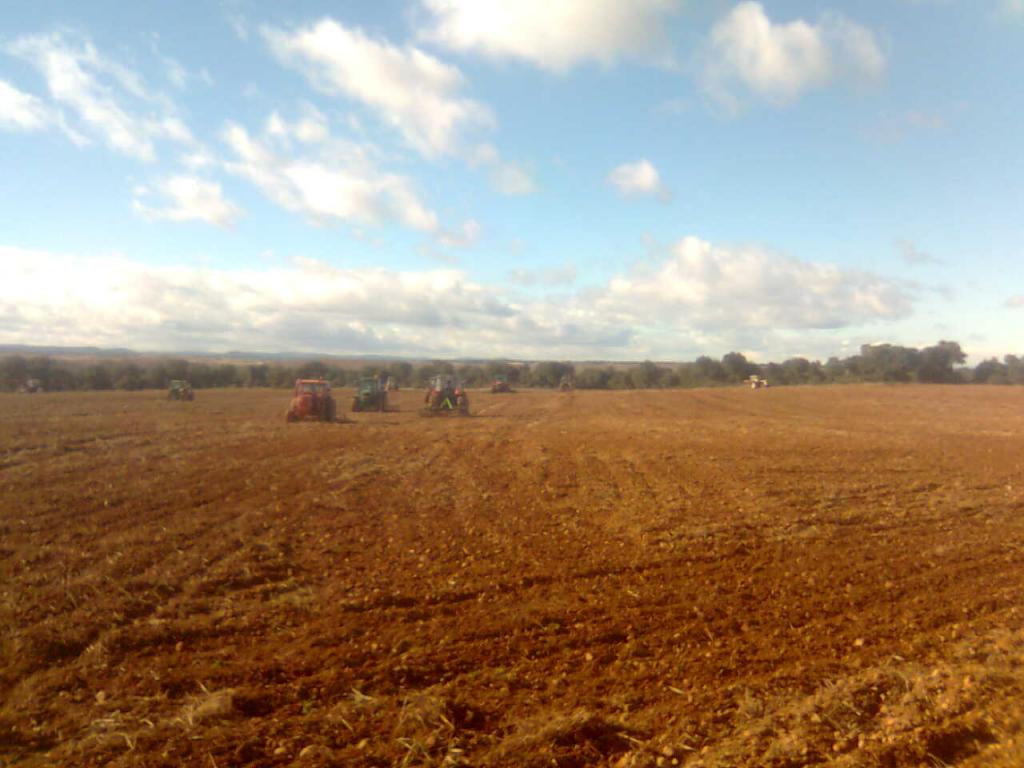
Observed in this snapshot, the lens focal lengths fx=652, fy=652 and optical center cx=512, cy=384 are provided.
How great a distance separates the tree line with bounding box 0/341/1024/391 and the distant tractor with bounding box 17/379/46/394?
1.29 m

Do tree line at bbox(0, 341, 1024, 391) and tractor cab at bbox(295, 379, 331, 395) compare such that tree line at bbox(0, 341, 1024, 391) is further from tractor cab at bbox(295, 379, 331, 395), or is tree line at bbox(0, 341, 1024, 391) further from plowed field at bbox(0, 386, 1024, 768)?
plowed field at bbox(0, 386, 1024, 768)

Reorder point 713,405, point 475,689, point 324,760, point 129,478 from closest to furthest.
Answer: point 324,760 → point 475,689 → point 129,478 → point 713,405

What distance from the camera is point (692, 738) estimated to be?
368 centimetres

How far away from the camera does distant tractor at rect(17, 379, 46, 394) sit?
53.2m

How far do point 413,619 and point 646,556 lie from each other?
2985mm

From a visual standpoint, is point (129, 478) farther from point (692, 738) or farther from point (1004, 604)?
point (1004, 604)

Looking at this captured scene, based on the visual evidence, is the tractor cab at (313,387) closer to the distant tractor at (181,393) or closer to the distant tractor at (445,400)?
the distant tractor at (445,400)

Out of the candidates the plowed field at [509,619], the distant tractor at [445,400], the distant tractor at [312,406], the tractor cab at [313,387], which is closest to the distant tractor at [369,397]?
the distant tractor at [445,400]

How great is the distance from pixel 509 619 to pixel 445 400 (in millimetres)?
26734

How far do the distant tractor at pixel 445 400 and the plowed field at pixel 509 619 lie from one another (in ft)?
61.6

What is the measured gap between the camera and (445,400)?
3198 cm

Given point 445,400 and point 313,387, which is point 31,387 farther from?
point 445,400

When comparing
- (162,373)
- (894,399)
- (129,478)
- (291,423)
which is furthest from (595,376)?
(129,478)

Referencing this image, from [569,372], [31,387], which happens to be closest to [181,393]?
[31,387]
